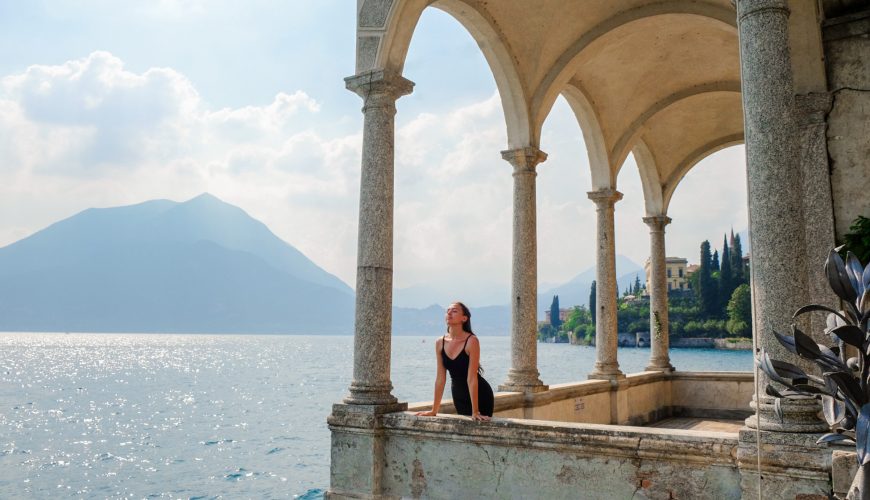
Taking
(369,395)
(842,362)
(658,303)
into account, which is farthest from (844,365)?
(658,303)

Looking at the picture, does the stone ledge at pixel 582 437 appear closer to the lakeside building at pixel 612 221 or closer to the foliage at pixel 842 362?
the lakeside building at pixel 612 221

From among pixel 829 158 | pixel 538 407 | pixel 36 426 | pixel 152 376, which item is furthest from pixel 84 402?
pixel 829 158

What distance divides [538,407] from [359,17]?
19.1 ft

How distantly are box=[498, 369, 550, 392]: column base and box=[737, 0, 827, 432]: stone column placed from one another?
517 cm

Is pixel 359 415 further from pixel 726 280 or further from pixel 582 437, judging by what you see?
pixel 726 280

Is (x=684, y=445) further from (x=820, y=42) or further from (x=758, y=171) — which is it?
(x=820, y=42)

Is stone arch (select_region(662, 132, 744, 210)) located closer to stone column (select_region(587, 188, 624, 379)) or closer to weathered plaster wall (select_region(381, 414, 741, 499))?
stone column (select_region(587, 188, 624, 379))

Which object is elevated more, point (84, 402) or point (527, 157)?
point (527, 157)

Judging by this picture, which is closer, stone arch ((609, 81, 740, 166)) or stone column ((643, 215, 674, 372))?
stone arch ((609, 81, 740, 166))

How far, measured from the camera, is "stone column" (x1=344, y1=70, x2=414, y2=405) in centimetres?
725

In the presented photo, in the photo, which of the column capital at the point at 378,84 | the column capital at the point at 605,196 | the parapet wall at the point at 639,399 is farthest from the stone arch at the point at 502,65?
the parapet wall at the point at 639,399

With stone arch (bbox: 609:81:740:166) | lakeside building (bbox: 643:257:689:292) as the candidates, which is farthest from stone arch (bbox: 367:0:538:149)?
lakeside building (bbox: 643:257:689:292)

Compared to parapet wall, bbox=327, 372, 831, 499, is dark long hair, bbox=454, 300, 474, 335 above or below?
above

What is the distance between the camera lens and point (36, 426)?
3600 centimetres
